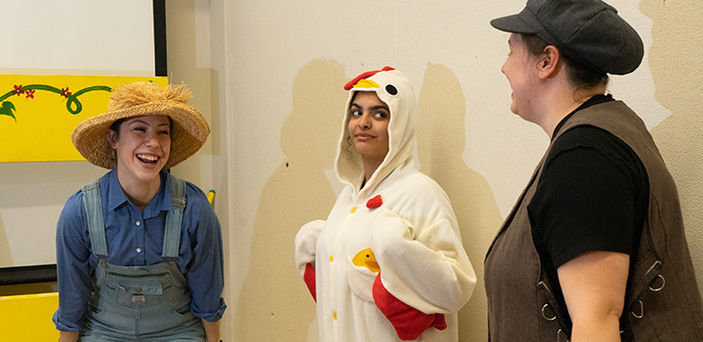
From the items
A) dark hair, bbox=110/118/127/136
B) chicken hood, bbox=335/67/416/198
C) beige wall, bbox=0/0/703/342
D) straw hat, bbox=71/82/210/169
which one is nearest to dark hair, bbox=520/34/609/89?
beige wall, bbox=0/0/703/342

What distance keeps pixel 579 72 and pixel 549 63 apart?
0.06 m

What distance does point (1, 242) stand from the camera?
3.75 m

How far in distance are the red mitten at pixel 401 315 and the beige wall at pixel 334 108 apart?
13.3 inches

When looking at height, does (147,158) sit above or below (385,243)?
above

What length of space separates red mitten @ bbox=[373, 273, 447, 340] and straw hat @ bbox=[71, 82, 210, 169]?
980mm

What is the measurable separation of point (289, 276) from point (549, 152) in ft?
8.02

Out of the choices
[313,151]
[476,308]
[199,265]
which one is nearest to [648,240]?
[476,308]

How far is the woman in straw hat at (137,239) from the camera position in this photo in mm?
2449

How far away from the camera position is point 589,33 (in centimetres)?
129

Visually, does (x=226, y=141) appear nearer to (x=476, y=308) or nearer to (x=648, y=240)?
(x=476, y=308)

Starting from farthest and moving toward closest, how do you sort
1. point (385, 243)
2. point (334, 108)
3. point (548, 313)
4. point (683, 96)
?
1. point (334, 108)
2. point (385, 243)
3. point (683, 96)
4. point (548, 313)

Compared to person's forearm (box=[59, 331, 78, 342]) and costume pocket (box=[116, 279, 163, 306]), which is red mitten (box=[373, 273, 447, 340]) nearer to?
costume pocket (box=[116, 279, 163, 306])

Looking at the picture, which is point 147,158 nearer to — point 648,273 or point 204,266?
point 204,266

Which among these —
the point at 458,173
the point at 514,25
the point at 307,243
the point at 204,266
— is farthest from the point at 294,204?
the point at 514,25
